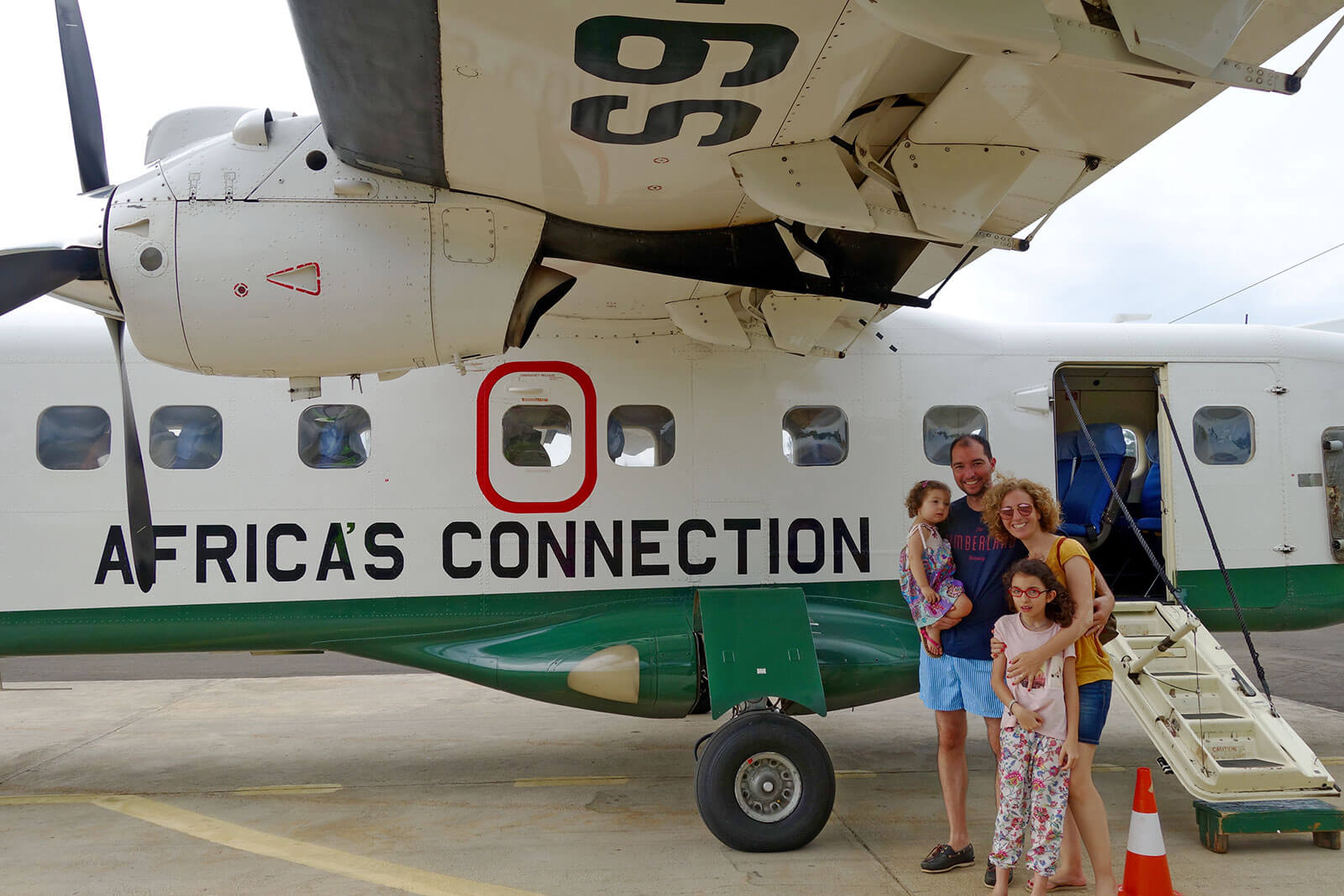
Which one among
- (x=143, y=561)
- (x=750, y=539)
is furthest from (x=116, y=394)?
(x=750, y=539)

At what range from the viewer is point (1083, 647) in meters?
4.12

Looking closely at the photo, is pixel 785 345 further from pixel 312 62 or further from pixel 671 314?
pixel 312 62

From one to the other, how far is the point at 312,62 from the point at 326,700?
776 centimetres

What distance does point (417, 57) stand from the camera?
3.53 metres

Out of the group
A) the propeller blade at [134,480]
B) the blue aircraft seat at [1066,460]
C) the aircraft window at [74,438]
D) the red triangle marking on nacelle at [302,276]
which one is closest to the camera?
the red triangle marking on nacelle at [302,276]

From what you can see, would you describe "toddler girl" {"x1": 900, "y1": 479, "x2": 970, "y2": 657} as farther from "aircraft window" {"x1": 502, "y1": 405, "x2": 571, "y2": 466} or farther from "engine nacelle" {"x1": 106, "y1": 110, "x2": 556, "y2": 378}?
"aircraft window" {"x1": 502, "y1": 405, "x2": 571, "y2": 466}

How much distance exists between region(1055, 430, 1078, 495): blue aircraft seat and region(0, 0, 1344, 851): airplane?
0.31ft

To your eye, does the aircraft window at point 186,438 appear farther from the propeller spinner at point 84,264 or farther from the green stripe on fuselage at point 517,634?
the green stripe on fuselage at point 517,634

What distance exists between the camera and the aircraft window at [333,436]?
20.5ft

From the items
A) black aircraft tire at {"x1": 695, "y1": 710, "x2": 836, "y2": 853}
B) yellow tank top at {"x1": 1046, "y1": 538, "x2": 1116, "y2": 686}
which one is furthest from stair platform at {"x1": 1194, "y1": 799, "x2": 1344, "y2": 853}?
black aircraft tire at {"x1": 695, "y1": 710, "x2": 836, "y2": 853}

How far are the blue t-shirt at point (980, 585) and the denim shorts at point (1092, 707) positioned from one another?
21.5 inches

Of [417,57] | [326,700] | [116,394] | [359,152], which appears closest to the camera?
[417,57]

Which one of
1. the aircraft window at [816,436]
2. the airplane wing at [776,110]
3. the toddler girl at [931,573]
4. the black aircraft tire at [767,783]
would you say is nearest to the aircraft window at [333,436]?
the airplane wing at [776,110]

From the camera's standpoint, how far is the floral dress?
184 inches
